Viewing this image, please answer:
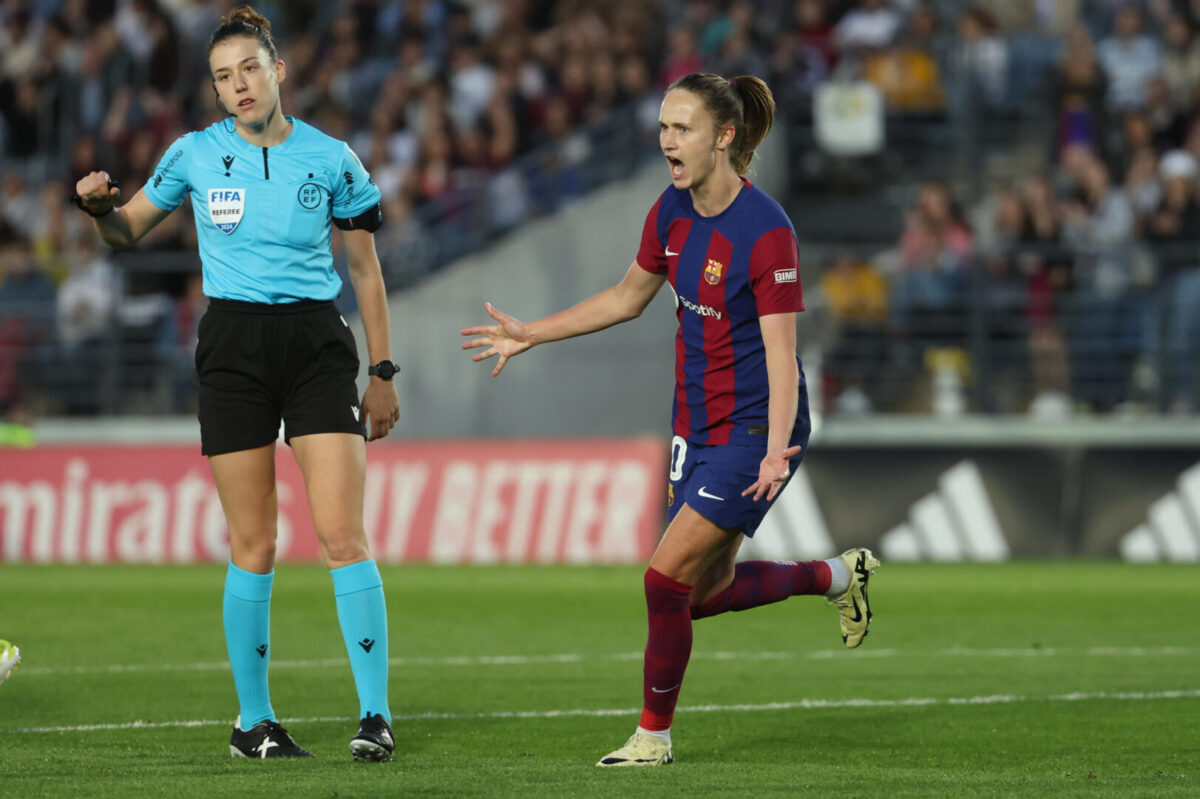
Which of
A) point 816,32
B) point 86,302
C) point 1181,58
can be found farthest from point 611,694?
point 1181,58

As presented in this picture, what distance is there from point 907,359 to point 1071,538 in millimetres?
2318

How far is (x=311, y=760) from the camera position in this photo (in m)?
6.41

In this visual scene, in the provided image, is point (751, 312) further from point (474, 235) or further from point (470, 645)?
point (474, 235)

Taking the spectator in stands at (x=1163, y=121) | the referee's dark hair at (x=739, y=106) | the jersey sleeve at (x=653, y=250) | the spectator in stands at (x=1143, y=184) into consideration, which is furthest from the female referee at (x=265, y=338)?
the spectator in stands at (x=1163, y=121)

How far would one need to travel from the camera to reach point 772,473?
247 inches

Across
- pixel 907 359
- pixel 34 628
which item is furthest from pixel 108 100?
pixel 34 628

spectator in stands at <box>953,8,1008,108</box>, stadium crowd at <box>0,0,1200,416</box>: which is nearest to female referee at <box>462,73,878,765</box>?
stadium crowd at <box>0,0,1200,416</box>

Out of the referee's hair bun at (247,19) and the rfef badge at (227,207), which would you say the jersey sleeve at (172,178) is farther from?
the referee's hair bun at (247,19)

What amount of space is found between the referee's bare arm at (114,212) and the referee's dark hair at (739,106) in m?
1.91

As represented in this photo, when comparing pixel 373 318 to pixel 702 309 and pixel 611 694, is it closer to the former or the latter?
pixel 702 309

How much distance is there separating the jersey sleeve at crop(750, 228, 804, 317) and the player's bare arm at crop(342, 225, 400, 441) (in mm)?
1322

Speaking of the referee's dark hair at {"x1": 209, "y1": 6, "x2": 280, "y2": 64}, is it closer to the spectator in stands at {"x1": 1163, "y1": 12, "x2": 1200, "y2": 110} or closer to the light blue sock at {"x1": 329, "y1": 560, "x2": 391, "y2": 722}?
the light blue sock at {"x1": 329, "y1": 560, "x2": 391, "y2": 722}

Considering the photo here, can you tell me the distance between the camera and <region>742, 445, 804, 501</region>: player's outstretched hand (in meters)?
6.27

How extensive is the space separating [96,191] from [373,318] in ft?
3.43
